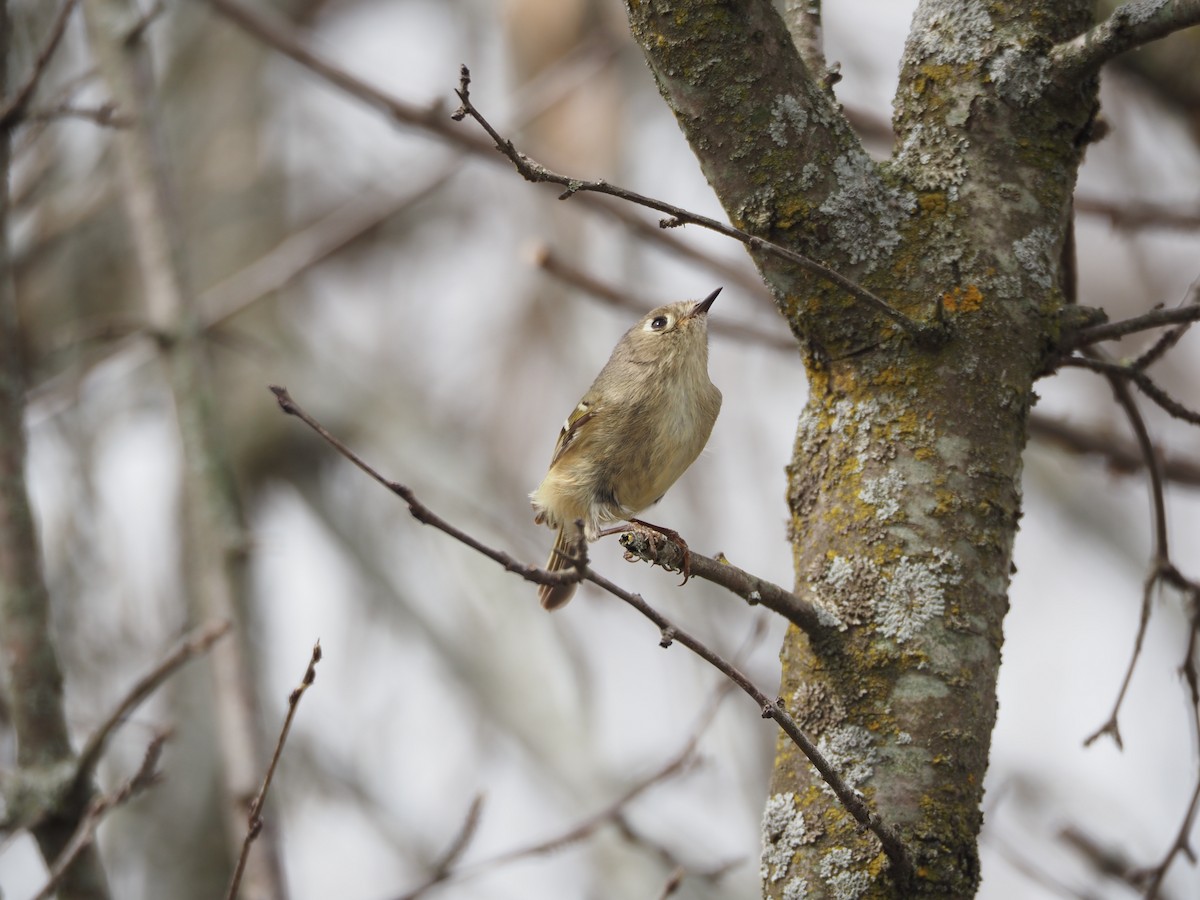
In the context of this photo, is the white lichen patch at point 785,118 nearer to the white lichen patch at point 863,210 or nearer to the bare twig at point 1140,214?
the white lichen patch at point 863,210

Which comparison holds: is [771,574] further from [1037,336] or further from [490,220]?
[1037,336]

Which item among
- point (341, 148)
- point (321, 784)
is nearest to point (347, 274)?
point (341, 148)

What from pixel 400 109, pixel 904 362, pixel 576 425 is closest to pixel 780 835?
pixel 904 362

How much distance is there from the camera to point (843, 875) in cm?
165

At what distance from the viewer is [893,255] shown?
1.88 m

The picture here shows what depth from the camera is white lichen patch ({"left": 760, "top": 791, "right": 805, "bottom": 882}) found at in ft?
5.65

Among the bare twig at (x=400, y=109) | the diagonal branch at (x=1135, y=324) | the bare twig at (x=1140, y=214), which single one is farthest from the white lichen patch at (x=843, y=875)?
the bare twig at (x=1140, y=214)

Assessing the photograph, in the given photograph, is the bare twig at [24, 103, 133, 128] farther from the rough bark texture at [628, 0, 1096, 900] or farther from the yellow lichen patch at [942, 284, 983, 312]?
the yellow lichen patch at [942, 284, 983, 312]

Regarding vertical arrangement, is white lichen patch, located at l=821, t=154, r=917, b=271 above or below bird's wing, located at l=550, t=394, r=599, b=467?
below

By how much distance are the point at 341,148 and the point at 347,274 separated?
110 centimetres

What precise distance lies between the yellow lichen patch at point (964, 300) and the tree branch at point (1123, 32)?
0.39m

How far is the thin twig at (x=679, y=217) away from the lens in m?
1.56

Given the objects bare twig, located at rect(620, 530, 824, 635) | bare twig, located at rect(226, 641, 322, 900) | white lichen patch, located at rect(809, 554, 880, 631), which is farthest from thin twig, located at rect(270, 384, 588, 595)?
white lichen patch, located at rect(809, 554, 880, 631)

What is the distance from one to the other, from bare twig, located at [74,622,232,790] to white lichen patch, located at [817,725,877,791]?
Result: 4.18 ft
